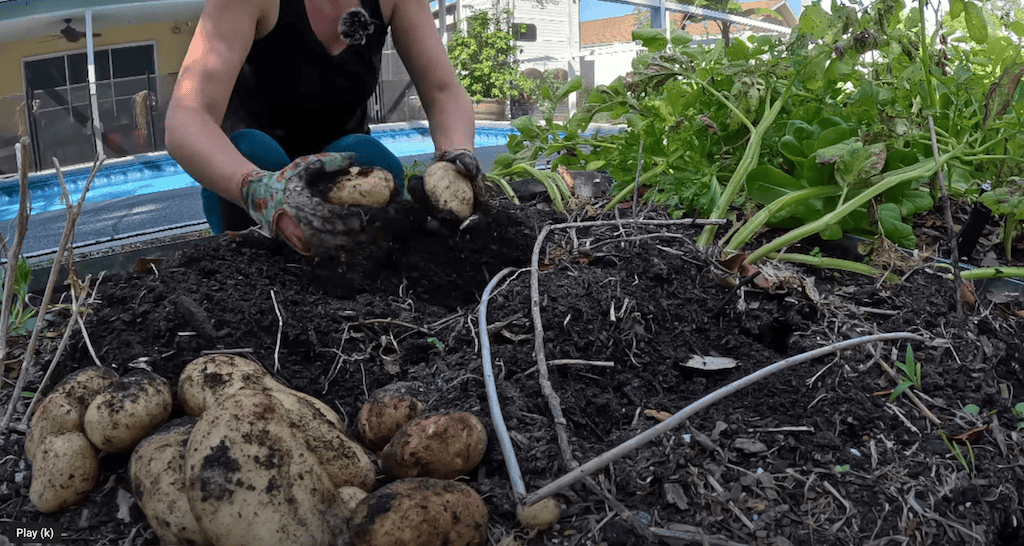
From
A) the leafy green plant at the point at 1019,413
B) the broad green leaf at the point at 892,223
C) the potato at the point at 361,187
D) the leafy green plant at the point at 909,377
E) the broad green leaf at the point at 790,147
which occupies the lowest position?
the leafy green plant at the point at 1019,413

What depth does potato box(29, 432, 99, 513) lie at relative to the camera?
91 centimetres

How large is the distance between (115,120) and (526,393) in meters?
7.34

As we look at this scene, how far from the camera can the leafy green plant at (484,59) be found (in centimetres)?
1302

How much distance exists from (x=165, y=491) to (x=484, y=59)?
13012 mm

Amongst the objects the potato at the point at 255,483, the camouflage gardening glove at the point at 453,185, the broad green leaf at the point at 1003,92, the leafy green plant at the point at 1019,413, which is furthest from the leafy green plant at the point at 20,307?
the broad green leaf at the point at 1003,92

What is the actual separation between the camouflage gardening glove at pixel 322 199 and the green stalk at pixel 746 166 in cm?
73

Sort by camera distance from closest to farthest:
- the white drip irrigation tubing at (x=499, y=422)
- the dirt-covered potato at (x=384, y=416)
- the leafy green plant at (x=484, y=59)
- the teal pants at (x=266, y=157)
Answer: the white drip irrigation tubing at (x=499, y=422) → the dirt-covered potato at (x=384, y=416) → the teal pants at (x=266, y=157) → the leafy green plant at (x=484, y=59)

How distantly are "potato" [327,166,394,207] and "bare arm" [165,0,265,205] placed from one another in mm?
258

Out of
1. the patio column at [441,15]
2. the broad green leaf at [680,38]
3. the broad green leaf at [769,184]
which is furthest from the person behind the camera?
the patio column at [441,15]

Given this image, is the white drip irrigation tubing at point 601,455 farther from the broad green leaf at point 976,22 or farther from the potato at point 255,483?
the broad green leaf at point 976,22

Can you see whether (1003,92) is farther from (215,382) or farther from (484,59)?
(484,59)

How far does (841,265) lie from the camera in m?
1.46

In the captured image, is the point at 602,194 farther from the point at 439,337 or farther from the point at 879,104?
Result: the point at 439,337

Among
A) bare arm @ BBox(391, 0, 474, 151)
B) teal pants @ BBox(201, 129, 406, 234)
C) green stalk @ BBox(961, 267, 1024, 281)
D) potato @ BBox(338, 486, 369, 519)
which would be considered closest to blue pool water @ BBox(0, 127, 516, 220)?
teal pants @ BBox(201, 129, 406, 234)
